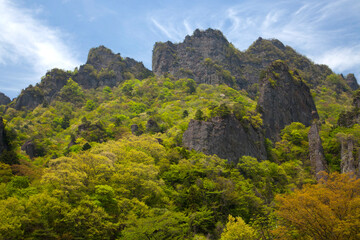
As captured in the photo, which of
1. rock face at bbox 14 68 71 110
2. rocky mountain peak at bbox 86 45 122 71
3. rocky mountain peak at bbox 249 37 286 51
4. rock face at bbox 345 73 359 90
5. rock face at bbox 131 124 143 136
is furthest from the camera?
rocky mountain peak at bbox 249 37 286 51

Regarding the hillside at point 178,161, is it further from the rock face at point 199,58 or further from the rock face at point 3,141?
the rock face at point 199,58

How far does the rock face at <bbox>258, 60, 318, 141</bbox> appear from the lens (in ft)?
232

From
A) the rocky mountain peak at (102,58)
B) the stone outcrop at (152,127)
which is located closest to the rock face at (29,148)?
the stone outcrop at (152,127)

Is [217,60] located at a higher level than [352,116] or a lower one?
higher

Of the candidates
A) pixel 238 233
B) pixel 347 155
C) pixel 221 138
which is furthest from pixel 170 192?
pixel 347 155

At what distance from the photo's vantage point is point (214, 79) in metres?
122

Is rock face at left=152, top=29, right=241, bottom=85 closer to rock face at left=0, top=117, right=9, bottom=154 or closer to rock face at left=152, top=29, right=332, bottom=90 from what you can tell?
rock face at left=152, top=29, right=332, bottom=90

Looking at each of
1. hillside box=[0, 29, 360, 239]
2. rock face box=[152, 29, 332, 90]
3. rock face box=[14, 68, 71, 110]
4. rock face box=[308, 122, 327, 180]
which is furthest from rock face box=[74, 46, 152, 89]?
rock face box=[308, 122, 327, 180]

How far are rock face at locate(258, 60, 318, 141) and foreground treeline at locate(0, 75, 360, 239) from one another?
13.5 feet

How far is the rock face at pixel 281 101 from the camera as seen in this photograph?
7064 centimetres

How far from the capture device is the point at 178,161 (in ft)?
137

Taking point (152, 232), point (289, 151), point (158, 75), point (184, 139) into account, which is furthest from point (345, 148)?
point (158, 75)

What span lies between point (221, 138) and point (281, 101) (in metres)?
35.8

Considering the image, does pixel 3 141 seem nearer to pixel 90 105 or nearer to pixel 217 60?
pixel 90 105
